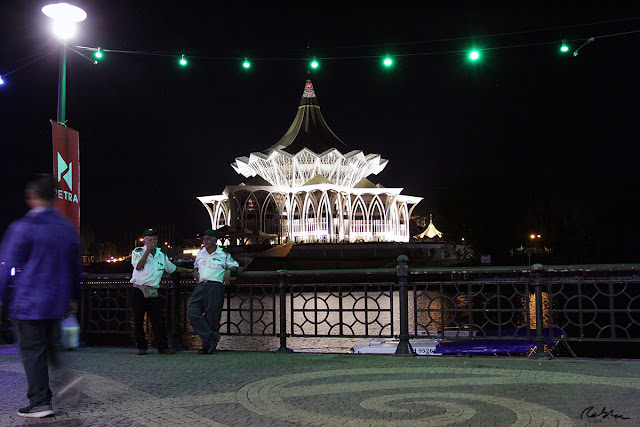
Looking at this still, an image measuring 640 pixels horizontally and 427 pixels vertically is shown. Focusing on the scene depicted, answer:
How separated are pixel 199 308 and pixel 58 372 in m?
3.64

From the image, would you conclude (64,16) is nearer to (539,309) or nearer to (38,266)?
(38,266)

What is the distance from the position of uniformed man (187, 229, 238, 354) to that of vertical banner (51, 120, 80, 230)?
2.91 meters

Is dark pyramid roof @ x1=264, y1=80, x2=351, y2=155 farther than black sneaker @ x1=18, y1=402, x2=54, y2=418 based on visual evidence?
Yes

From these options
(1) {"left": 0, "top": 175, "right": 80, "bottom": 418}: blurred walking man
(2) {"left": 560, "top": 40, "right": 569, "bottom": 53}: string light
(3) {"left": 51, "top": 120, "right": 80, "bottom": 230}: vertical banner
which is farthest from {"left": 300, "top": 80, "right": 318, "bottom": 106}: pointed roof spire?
(1) {"left": 0, "top": 175, "right": 80, "bottom": 418}: blurred walking man

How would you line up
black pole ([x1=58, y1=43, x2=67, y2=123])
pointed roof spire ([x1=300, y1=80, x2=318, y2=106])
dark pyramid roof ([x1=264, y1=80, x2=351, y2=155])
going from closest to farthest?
black pole ([x1=58, y1=43, x2=67, y2=123]), dark pyramid roof ([x1=264, y1=80, x2=351, y2=155]), pointed roof spire ([x1=300, y1=80, x2=318, y2=106])

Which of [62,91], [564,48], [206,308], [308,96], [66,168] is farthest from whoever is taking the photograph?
[308,96]

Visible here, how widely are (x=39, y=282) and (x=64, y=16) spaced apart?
312 inches

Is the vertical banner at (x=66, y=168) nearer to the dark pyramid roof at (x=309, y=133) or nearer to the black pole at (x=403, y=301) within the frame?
the black pole at (x=403, y=301)

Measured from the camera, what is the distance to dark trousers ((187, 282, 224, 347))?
9.15m

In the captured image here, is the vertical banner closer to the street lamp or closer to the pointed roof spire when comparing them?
the street lamp

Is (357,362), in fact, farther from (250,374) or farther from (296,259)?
(296,259)

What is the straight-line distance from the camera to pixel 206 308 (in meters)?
9.20

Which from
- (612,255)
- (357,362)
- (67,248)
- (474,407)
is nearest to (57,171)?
(67,248)

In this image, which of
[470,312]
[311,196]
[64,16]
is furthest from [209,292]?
[311,196]
